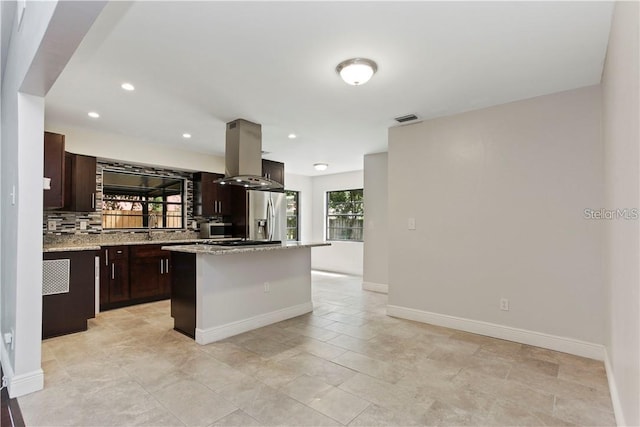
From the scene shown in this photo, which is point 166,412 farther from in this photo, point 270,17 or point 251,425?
point 270,17

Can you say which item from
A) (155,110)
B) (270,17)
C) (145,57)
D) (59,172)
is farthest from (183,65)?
(59,172)

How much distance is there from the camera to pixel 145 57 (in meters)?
2.45

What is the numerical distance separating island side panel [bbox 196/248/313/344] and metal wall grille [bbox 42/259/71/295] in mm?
1468

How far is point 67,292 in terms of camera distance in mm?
3410

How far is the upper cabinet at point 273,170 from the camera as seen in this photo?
19.5 feet

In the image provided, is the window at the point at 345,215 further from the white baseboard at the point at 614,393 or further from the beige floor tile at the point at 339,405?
the beige floor tile at the point at 339,405

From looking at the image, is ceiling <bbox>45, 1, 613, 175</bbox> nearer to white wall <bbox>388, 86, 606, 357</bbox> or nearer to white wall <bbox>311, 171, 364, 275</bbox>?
white wall <bbox>388, 86, 606, 357</bbox>

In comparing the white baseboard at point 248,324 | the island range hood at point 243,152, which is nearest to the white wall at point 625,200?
the white baseboard at point 248,324

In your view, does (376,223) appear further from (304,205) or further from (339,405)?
(339,405)

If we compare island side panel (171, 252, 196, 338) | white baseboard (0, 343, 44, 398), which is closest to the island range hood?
island side panel (171, 252, 196, 338)

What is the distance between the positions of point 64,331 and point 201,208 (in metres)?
2.63

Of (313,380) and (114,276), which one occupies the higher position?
(114,276)

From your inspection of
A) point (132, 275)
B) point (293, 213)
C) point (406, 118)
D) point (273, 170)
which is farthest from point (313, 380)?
point (293, 213)

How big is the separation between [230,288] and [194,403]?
1.39 metres
